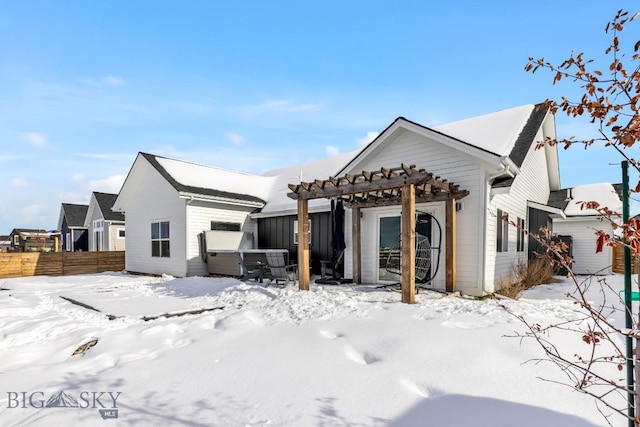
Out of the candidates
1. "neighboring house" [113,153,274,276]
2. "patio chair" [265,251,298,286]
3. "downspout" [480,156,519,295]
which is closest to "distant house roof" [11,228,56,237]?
"neighboring house" [113,153,274,276]

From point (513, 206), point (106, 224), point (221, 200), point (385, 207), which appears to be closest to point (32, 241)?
point (106, 224)

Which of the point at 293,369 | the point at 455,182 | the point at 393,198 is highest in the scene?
the point at 455,182

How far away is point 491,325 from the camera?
440cm

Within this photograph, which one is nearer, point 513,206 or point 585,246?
point 513,206

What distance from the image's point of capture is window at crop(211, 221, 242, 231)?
12602 millimetres

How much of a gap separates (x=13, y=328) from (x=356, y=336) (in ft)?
18.5

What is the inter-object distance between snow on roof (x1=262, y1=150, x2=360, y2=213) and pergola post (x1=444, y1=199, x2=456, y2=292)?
5136mm

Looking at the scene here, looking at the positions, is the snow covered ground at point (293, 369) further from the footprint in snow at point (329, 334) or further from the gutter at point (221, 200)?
the gutter at point (221, 200)

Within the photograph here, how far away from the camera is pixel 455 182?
7.71m

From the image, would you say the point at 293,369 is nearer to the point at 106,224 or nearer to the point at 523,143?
the point at 523,143

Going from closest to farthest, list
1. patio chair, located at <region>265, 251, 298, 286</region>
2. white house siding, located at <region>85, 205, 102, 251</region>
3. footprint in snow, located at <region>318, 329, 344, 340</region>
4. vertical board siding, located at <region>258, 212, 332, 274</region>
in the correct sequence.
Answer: footprint in snow, located at <region>318, 329, 344, 340</region> < patio chair, located at <region>265, 251, 298, 286</region> < vertical board siding, located at <region>258, 212, 332, 274</region> < white house siding, located at <region>85, 205, 102, 251</region>

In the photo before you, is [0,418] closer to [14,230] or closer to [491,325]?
[491,325]

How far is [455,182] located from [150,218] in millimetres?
11895

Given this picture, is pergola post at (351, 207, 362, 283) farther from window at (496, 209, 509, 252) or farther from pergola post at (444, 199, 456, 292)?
window at (496, 209, 509, 252)
